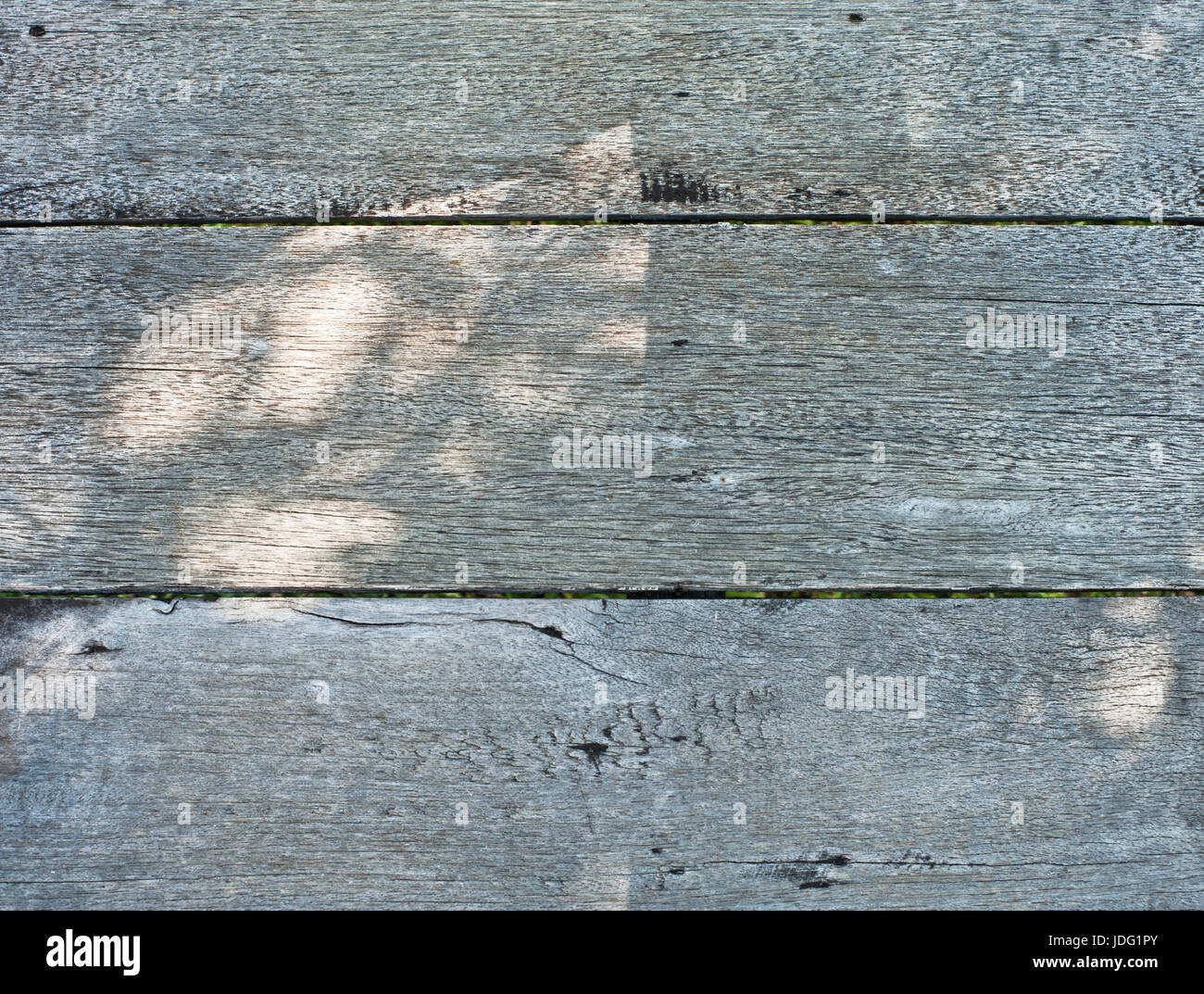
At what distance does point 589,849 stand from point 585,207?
1326 millimetres

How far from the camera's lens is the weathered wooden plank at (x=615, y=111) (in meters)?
1.60

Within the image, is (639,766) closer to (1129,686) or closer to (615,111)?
(1129,686)

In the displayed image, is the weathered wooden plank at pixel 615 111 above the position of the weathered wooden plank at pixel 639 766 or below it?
above

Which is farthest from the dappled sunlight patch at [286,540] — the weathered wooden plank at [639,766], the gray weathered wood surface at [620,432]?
the weathered wooden plank at [639,766]

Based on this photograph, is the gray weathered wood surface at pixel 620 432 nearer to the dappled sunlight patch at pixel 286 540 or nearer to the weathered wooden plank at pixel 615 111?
the dappled sunlight patch at pixel 286 540

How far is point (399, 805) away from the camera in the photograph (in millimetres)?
1539

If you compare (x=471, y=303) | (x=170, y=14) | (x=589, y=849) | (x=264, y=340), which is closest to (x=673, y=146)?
(x=471, y=303)

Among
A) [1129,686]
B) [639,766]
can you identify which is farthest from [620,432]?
[1129,686]

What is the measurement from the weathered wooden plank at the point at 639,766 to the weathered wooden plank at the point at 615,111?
882mm

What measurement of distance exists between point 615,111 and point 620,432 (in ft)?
2.26

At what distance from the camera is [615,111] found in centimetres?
162

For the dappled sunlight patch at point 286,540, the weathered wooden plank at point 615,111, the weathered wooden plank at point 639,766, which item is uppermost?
the weathered wooden plank at point 615,111

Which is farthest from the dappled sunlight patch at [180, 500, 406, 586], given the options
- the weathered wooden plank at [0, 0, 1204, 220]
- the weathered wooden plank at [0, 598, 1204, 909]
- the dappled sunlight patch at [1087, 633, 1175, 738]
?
the dappled sunlight patch at [1087, 633, 1175, 738]
